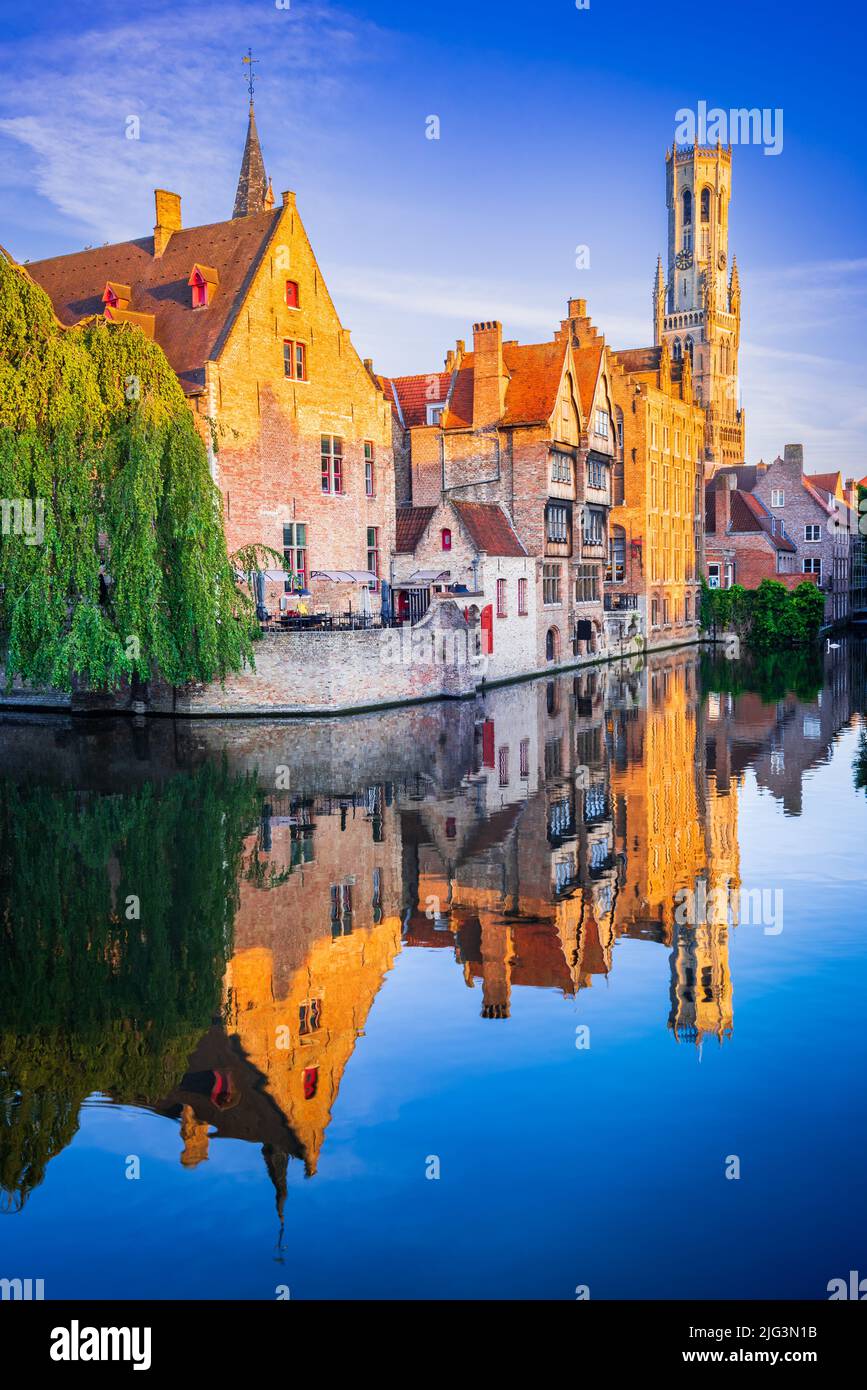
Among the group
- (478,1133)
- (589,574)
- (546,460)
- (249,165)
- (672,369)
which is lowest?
(478,1133)

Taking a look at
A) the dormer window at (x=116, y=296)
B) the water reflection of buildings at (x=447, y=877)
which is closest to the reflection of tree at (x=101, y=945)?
the water reflection of buildings at (x=447, y=877)

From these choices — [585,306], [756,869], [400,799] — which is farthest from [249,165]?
[756,869]

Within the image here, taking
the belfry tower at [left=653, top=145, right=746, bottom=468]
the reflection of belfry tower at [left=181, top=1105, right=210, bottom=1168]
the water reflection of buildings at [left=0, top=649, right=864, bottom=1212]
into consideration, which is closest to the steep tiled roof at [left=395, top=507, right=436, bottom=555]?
the water reflection of buildings at [left=0, top=649, right=864, bottom=1212]

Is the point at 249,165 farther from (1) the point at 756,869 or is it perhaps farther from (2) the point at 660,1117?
(2) the point at 660,1117

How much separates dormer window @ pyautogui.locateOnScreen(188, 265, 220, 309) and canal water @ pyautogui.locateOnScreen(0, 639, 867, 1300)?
23.4 metres

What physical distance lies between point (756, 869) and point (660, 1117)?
24.9 feet

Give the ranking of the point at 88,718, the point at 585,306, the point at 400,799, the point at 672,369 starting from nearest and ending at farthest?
the point at 400,799, the point at 88,718, the point at 585,306, the point at 672,369

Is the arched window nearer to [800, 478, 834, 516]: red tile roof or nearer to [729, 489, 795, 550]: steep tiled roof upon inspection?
[729, 489, 795, 550]: steep tiled roof

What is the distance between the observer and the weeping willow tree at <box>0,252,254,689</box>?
27656mm

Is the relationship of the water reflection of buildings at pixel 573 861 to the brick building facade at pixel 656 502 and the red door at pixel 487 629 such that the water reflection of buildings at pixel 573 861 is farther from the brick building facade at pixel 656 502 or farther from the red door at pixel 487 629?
the brick building facade at pixel 656 502

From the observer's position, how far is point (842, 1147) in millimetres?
8219

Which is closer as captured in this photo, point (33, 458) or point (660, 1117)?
point (660, 1117)

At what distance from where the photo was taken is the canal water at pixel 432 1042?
7227 millimetres

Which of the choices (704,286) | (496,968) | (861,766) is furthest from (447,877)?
(704,286)
